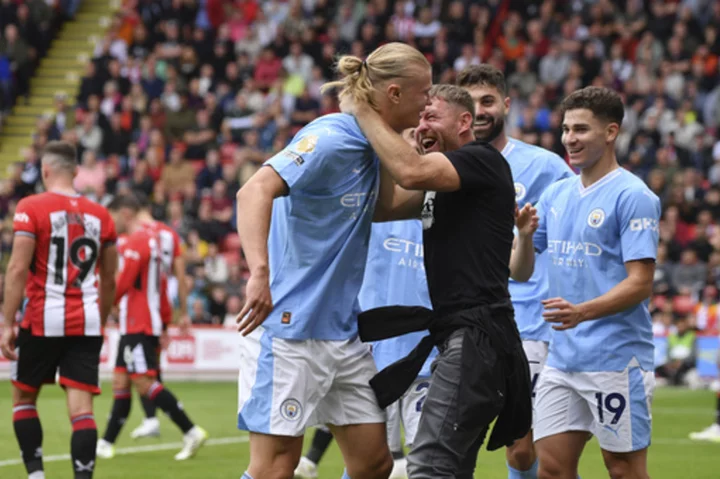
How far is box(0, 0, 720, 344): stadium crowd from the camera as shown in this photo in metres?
21.3

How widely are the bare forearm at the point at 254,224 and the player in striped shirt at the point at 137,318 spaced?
622cm

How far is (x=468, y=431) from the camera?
509 cm

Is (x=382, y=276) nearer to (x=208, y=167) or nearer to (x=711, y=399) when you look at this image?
(x=711, y=399)

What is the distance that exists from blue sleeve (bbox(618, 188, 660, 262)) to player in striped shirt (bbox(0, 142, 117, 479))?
3.82 m

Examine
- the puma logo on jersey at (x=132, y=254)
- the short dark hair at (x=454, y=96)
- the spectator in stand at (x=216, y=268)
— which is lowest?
the spectator in stand at (x=216, y=268)

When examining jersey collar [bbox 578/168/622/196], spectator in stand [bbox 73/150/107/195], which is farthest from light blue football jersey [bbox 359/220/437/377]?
spectator in stand [bbox 73/150/107/195]

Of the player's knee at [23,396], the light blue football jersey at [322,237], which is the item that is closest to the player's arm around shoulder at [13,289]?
the player's knee at [23,396]

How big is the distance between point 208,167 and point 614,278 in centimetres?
1881

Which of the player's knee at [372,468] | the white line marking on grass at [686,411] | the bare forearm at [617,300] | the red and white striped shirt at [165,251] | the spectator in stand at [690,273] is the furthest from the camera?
the spectator in stand at [690,273]

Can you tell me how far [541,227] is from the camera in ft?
22.9

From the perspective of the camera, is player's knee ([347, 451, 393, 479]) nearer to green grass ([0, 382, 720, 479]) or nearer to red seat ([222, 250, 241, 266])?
green grass ([0, 382, 720, 479])

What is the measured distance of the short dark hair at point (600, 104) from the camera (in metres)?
6.48

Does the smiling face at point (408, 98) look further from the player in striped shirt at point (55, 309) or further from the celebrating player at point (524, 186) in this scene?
the player in striped shirt at point (55, 309)

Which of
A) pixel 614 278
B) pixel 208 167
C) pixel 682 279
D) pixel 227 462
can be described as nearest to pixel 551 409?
pixel 614 278
